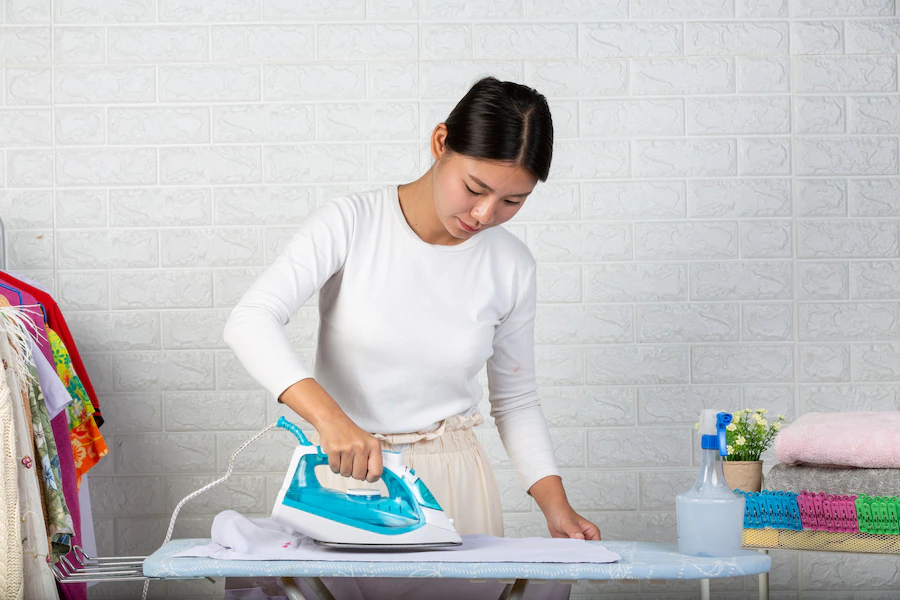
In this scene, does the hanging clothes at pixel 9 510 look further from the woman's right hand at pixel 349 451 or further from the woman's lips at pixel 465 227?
the woman's lips at pixel 465 227

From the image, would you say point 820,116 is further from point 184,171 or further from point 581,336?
point 184,171

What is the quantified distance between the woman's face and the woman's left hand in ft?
1.79

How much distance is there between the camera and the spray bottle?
1.32 m

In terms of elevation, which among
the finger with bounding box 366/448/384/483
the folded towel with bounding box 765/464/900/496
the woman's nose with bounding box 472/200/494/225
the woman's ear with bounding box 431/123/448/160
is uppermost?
the woman's ear with bounding box 431/123/448/160

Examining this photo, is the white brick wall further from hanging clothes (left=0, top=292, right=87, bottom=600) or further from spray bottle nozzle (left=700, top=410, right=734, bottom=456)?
spray bottle nozzle (left=700, top=410, right=734, bottom=456)

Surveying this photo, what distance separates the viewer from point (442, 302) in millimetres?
1650

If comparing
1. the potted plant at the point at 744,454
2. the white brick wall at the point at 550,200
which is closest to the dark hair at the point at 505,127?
the potted plant at the point at 744,454

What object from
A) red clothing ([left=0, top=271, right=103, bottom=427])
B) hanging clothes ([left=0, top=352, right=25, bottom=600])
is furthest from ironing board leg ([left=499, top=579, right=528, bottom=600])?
red clothing ([left=0, top=271, right=103, bottom=427])

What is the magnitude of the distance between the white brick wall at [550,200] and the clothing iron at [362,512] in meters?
1.41

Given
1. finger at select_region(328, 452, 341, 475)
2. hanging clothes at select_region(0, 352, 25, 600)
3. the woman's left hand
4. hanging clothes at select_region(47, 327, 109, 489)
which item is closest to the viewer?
finger at select_region(328, 452, 341, 475)

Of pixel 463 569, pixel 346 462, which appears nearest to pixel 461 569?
pixel 463 569

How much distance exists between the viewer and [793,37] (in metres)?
2.80

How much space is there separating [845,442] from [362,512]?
38.3 inches

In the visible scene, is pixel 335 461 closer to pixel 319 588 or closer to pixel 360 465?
pixel 360 465
